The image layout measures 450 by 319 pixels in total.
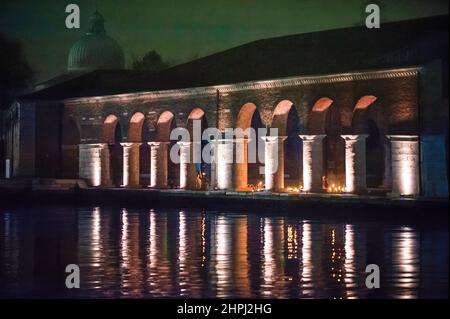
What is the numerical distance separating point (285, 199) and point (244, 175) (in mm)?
7067

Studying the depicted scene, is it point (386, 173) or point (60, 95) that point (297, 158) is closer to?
point (386, 173)

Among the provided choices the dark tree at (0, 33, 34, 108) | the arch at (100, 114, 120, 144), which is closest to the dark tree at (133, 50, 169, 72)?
the dark tree at (0, 33, 34, 108)

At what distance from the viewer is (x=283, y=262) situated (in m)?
15.4

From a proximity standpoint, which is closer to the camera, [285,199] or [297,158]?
[285,199]

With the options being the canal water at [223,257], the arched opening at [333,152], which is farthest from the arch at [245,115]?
the canal water at [223,257]

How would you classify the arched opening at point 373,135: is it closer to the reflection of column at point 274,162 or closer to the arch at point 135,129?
the reflection of column at point 274,162

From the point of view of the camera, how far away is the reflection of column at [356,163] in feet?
102

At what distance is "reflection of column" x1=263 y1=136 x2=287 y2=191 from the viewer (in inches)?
1340

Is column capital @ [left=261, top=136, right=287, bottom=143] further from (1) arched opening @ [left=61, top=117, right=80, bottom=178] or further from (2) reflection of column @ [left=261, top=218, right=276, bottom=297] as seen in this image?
(1) arched opening @ [left=61, top=117, right=80, bottom=178]

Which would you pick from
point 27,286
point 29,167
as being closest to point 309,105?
point 29,167

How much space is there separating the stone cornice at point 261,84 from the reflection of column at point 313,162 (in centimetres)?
184

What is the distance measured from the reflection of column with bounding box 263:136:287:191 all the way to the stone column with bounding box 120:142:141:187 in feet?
25.9

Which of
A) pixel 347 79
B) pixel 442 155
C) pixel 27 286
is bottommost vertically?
pixel 27 286

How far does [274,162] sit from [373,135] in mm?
7283
